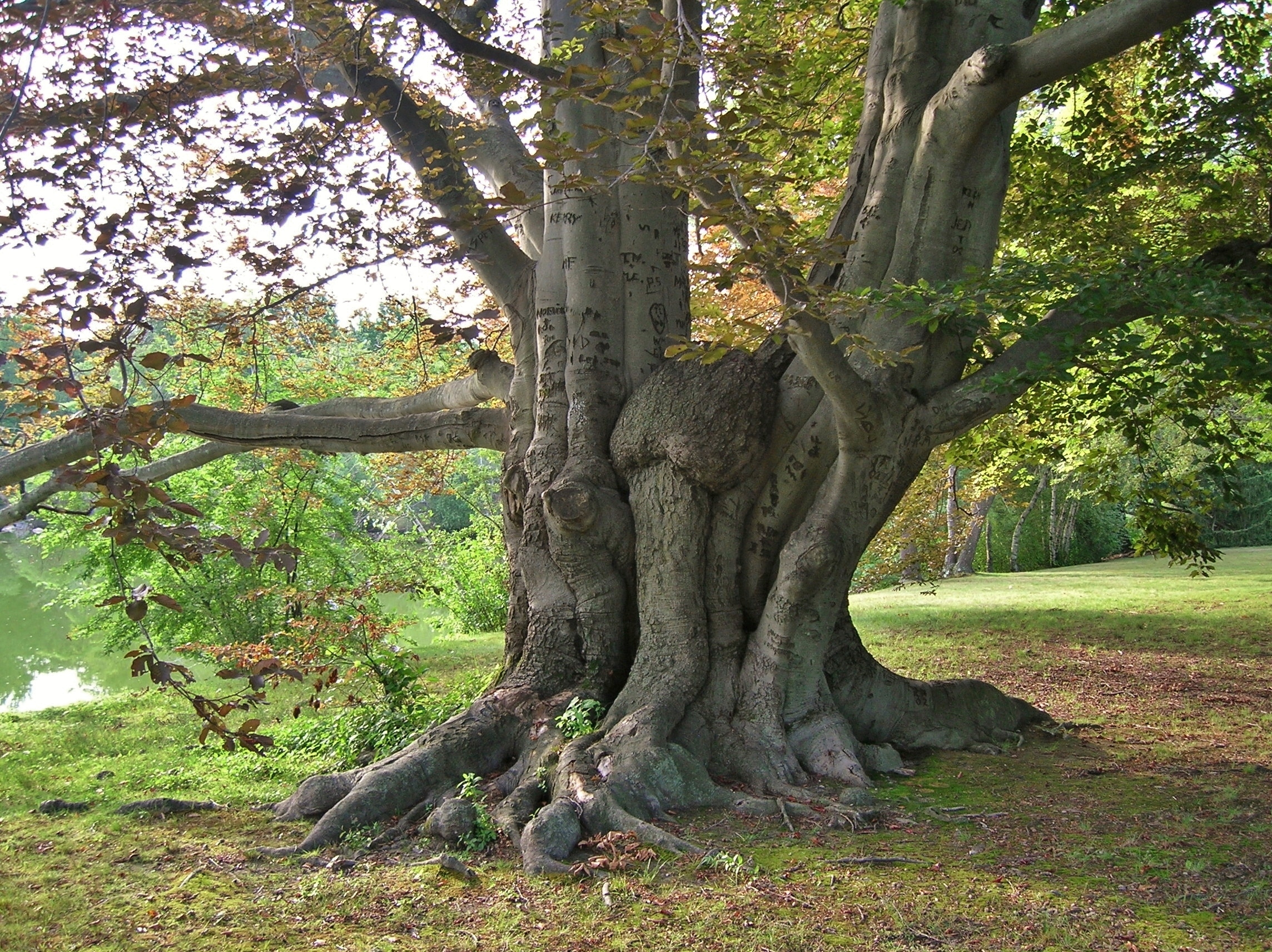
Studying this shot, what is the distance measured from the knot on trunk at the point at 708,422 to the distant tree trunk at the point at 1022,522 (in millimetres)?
19277

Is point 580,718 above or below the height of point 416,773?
above

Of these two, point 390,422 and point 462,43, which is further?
point 390,422

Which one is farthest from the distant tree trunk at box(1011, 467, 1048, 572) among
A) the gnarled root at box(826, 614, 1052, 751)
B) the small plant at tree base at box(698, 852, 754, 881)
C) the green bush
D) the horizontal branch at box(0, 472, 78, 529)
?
the horizontal branch at box(0, 472, 78, 529)

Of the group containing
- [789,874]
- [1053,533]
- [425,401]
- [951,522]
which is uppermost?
[425,401]

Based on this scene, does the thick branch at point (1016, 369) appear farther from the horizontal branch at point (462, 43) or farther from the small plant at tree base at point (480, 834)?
the small plant at tree base at point (480, 834)

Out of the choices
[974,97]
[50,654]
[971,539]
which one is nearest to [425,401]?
[974,97]

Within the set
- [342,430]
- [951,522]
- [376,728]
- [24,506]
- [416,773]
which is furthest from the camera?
[951,522]

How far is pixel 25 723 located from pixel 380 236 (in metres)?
8.06

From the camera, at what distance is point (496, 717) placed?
5730 millimetres

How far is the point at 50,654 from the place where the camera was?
1864 centimetres

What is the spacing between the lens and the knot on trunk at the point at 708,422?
577 centimetres

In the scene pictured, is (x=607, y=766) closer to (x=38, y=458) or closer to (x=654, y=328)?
(x=654, y=328)

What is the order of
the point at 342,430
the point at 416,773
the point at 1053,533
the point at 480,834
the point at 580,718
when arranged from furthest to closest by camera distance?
the point at 1053,533, the point at 342,430, the point at 580,718, the point at 416,773, the point at 480,834

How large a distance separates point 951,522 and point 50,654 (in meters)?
19.8
